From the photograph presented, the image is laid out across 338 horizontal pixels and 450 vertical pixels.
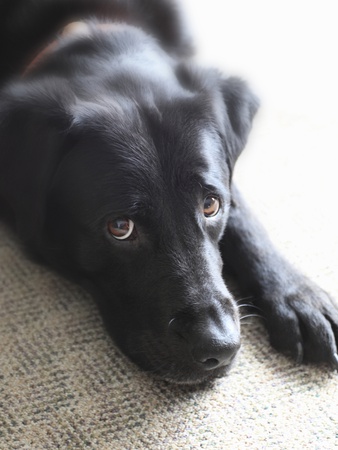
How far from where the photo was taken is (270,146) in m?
2.03

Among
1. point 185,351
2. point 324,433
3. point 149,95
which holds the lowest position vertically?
point 324,433

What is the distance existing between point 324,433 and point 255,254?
45cm

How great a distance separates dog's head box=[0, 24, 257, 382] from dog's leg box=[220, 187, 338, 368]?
144 millimetres

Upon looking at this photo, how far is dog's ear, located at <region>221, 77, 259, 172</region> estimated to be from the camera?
147 cm

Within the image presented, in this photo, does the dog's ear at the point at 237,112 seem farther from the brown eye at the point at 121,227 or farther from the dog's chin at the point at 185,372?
the dog's chin at the point at 185,372

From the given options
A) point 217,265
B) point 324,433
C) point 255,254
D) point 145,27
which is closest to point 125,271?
point 217,265

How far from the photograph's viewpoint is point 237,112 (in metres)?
1.50

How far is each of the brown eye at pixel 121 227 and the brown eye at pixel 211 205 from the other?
0.56 feet

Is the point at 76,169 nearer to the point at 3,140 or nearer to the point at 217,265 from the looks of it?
the point at 3,140

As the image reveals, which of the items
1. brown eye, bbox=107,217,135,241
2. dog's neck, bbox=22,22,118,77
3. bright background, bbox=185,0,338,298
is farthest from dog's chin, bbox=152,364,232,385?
dog's neck, bbox=22,22,118,77

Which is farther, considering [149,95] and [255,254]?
[255,254]

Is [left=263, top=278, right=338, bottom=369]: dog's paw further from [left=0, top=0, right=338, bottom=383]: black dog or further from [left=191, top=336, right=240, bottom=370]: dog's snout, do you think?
[left=191, top=336, right=240, bottom=370]: dog's snout

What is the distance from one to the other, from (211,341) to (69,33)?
89 cm

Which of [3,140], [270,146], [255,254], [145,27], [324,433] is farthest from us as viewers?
[270,146]
